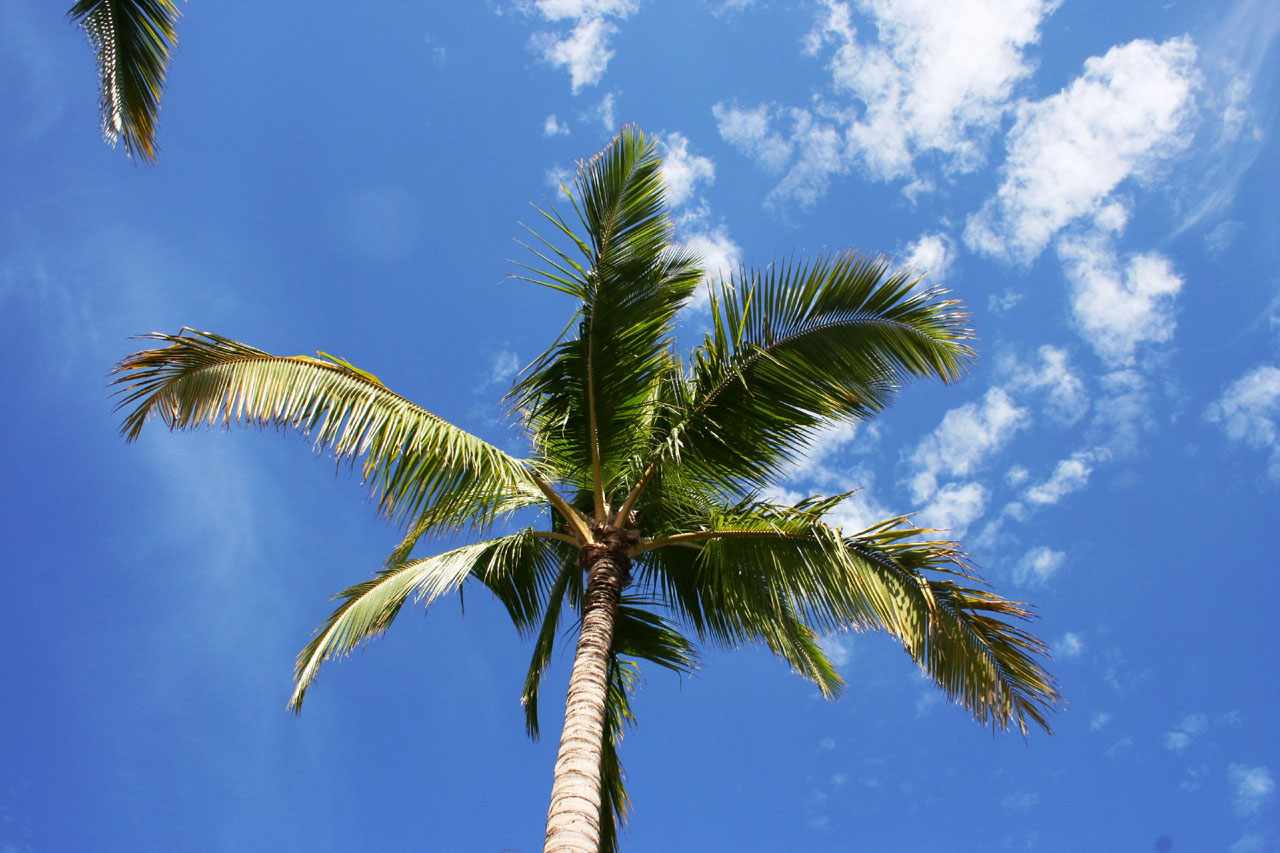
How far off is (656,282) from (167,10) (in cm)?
425

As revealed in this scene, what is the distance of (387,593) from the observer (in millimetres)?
6809

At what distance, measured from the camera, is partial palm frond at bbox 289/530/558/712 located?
661 centimetres

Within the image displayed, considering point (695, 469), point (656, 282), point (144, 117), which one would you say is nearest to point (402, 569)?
point (695, 469)

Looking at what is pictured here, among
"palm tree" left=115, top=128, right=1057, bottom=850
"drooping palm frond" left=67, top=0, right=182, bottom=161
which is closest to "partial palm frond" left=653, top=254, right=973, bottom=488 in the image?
"palm tree" left=115, top=128, right=1057, bottom=850

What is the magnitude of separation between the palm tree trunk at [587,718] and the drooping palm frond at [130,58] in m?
4.70

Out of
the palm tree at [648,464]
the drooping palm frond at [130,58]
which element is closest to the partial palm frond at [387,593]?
the palm tree at [648,464]

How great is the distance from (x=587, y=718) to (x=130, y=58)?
5.82 m

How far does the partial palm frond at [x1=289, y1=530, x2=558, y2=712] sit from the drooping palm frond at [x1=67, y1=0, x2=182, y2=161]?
12.4 ft

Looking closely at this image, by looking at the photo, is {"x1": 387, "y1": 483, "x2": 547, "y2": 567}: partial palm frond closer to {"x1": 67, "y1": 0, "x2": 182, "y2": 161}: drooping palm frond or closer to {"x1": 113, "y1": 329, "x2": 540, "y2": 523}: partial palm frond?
{"x1": 113, "y1": 329, "x2": 540, "y2": 523}: partial palm frond

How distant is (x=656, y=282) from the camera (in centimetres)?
699

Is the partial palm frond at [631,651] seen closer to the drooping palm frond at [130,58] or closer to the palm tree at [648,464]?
the palm tree at [648,464]

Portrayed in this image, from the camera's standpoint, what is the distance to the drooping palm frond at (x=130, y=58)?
6.03 m

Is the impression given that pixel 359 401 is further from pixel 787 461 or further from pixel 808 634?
pixel 808 634

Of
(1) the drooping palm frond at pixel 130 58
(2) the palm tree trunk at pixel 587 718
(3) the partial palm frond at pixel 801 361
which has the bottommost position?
(2) the palm tree trunk at pixel 587 718
